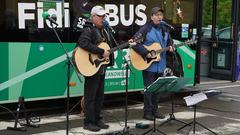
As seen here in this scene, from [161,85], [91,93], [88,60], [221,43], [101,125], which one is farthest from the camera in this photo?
[221,43]

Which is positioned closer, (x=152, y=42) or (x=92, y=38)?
(x=92, y=38)

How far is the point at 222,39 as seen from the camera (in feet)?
40.5

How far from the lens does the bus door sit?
11.9 m

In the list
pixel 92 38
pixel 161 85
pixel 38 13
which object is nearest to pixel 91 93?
pixel 92 38

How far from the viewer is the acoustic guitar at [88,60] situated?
7.43 meters

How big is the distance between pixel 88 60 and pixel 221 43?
572 centimetres

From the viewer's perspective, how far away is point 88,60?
7.54 m

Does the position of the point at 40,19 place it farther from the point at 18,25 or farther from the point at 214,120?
the point at 214,120

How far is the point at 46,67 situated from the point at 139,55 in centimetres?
164

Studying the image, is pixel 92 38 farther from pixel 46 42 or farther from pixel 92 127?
pixel 92 127

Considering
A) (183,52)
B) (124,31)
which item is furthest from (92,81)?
(183,52)

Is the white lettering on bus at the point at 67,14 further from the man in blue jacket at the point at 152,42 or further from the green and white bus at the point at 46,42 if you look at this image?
the man in blue jacket at the point at 152,42

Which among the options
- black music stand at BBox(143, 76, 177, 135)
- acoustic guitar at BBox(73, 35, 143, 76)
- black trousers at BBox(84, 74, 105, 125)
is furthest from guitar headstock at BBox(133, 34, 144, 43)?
black music stand at BBox(143, 76, 177, 135)

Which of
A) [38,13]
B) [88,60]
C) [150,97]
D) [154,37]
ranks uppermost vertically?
[38,13]
